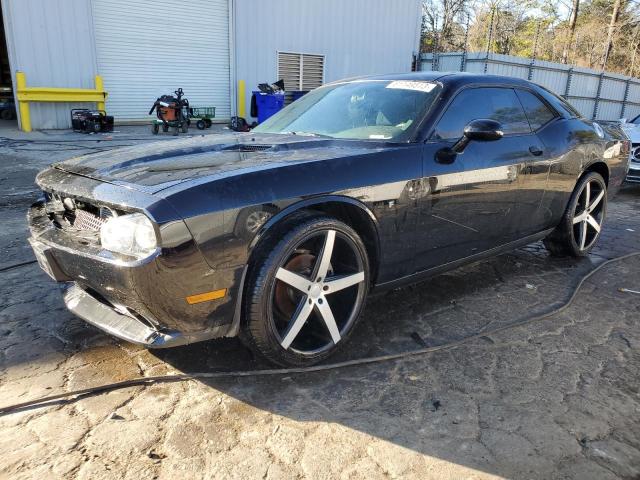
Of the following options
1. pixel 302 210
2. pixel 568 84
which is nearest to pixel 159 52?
pixel 302 210

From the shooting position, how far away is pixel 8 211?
→ 5.66 meters

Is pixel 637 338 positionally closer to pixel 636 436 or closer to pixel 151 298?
pixel 636 436

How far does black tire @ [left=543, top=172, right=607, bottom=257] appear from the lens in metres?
4.44

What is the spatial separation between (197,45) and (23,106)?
16.9ft

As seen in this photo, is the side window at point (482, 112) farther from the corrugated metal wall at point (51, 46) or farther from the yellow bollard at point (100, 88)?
the corrugated metal wall at point (51, 46)

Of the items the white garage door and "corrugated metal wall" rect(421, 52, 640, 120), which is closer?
the white garage door

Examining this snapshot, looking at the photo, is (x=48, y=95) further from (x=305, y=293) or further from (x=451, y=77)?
(x=305, y=293)

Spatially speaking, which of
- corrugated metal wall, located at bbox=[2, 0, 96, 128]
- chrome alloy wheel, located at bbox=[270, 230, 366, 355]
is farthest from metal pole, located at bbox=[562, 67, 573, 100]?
chrome alloy wheel, located at bbox=[270, 230, 366, 355]

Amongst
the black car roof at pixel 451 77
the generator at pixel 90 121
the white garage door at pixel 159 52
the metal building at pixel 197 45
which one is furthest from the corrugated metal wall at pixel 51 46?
the black car roof at pixel 451 77

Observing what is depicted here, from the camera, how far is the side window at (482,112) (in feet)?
10.7

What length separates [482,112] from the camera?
358 cm

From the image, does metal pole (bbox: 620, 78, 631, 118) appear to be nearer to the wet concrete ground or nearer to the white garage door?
the white garage door

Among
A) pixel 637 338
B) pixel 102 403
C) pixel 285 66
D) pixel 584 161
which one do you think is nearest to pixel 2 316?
pixel 102 403

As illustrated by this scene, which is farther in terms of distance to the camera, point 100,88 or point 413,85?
point 100,88
